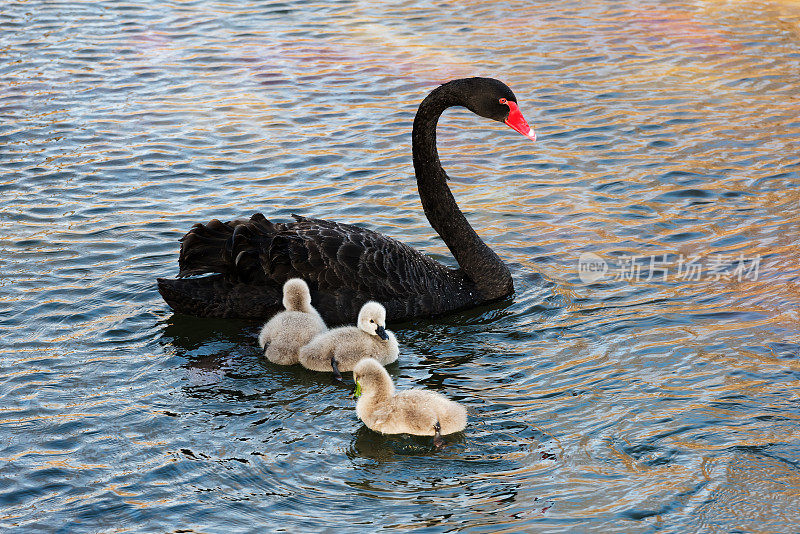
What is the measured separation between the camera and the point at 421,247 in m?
8.88

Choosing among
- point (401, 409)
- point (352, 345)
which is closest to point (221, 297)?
point (352, 345)

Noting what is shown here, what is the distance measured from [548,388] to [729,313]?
5.68 feet

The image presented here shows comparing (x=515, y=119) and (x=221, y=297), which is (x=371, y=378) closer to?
(x=221, y=297)

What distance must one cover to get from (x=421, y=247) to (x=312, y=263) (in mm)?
1793

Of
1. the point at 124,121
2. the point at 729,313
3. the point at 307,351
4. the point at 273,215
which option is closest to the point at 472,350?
the point at 307,351

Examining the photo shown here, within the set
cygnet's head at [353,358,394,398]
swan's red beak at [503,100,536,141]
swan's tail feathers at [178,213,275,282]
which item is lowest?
cygnet's head at [353,358,394,398]

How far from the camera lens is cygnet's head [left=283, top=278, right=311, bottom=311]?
23.1 ft

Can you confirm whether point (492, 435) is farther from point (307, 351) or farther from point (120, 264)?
point (120, 264)

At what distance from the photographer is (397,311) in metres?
7.45

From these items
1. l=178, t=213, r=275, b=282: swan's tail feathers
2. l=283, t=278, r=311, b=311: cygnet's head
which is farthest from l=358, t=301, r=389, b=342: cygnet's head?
l=178, t=213, r=275, b=282: swan's tail feathers

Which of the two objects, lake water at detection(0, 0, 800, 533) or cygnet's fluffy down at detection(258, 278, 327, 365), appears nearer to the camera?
lake water at detection(0, 0, 800, 533)

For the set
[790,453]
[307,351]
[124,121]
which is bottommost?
[790,453]

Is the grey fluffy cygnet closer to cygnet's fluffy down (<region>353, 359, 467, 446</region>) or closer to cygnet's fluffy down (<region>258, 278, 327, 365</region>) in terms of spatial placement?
cygnet's fluffy down (<region>258, 278, 327, 365</region>)

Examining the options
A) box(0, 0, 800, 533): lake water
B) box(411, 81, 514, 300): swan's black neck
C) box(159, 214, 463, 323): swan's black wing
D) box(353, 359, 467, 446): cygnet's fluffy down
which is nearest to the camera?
box(0, 0, 800, 533): lake water
